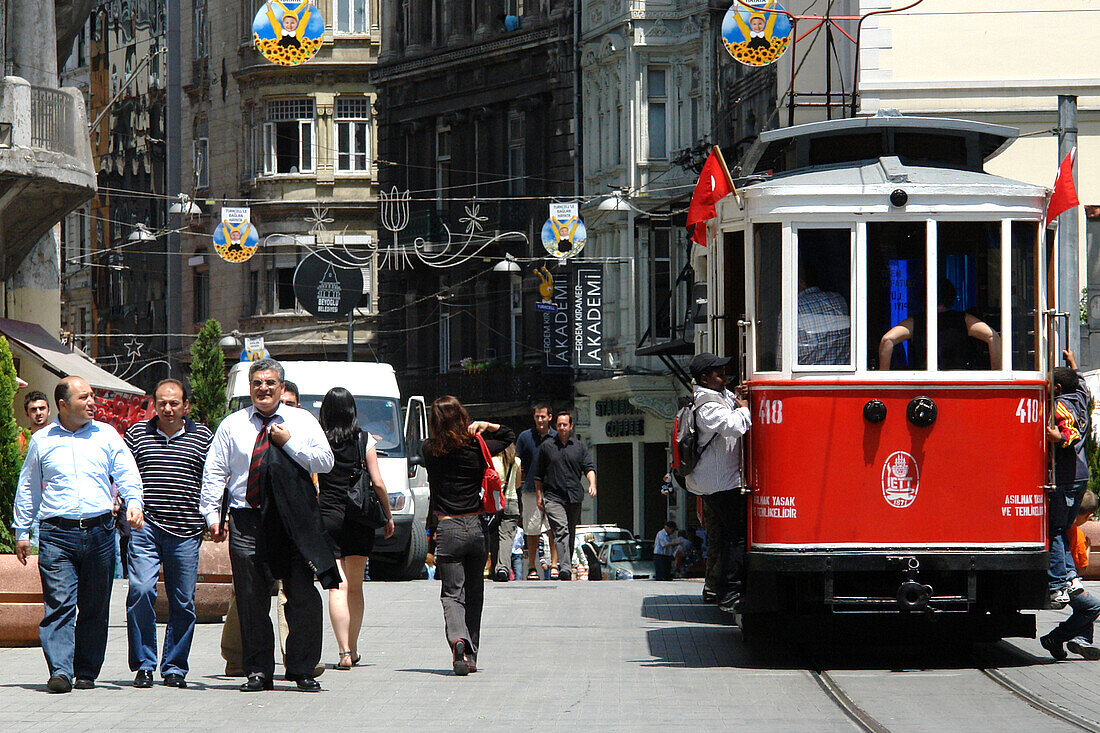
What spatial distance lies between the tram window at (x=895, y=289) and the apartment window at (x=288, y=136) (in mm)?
44309

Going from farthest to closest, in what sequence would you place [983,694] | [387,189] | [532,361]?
[387,189] → [532,361] → [983,694]

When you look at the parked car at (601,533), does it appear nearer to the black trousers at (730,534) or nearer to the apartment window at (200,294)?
the black trousers at (730,534)

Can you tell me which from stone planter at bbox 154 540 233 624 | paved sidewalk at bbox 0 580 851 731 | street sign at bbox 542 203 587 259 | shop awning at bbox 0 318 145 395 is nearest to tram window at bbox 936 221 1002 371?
paved sidewalk at bbox 0 580 851 731

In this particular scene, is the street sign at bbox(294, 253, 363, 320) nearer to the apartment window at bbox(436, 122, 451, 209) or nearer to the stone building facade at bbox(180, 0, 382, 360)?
the apartment window at bbox(436, 122, 451, 209)

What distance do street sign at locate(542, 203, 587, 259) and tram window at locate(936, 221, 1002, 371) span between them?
2701 centimetres

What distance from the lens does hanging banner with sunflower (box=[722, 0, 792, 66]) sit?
999 inches

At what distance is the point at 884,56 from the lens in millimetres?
27047

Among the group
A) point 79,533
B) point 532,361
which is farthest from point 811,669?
point 532,361

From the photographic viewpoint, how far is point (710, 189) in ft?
42.1

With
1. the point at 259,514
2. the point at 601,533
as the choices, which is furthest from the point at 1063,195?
the point at 601,533

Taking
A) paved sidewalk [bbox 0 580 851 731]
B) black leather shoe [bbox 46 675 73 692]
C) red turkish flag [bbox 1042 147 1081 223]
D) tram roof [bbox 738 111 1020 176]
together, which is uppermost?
tram roof [bbox 738 111 1020 176]

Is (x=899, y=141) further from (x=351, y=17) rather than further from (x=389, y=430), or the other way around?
(x=351, y=17)

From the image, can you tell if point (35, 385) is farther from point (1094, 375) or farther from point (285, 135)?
point (285, 135)

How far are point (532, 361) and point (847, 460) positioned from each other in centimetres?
3543
